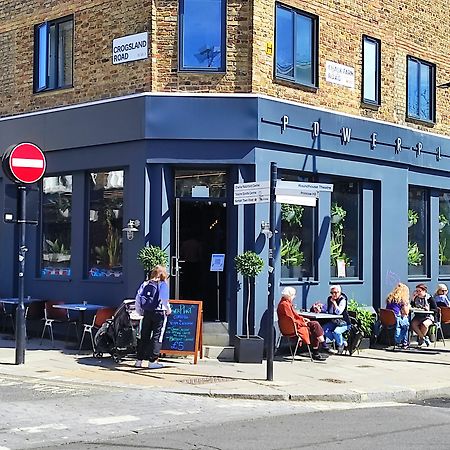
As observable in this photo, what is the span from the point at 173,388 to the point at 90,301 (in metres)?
4.67

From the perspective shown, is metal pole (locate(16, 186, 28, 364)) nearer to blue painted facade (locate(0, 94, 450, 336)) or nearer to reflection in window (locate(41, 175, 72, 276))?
blue painted facade (locate(0, 94, 450, 336))

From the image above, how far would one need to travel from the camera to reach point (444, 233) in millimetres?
20406

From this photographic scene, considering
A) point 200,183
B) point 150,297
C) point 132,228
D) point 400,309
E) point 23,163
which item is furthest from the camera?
point 400,309

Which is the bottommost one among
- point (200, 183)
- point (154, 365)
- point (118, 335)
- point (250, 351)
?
point (154, 365)

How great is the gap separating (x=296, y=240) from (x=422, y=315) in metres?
3.26

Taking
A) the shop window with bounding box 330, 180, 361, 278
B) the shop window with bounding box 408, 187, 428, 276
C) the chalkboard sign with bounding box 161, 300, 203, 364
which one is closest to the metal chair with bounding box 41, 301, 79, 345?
the chalkboard sign with bounding box 161, 300, 203, 364

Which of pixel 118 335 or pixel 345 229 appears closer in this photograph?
pixel 118 335

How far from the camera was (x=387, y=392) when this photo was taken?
1206 cm

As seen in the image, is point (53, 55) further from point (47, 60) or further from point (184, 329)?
point (184, 329)

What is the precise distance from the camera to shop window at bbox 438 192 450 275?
20.2m

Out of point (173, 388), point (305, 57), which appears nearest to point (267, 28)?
point (305, 57)

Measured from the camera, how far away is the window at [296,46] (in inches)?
619

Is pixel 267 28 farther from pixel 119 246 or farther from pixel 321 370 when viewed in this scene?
pixel 321 370

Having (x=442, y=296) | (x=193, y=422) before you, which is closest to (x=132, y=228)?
(x=193, y=422)
